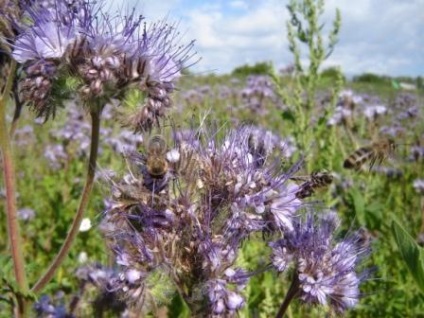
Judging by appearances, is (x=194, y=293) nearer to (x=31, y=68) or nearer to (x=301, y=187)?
(x=301, y=187)

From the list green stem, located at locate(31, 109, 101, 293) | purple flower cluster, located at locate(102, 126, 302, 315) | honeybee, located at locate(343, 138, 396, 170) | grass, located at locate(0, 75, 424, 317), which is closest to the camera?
purple flower cluster, located at locate(102, 126, 302, 315)

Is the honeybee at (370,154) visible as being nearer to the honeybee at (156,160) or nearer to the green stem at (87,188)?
the green stem at (87,188)

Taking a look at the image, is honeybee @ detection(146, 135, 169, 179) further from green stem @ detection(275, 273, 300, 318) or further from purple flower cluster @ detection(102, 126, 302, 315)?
green stem @ detection(275, 273, 300, 318)

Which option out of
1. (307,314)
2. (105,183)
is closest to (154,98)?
(105,183)

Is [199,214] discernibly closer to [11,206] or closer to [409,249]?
[409,249]

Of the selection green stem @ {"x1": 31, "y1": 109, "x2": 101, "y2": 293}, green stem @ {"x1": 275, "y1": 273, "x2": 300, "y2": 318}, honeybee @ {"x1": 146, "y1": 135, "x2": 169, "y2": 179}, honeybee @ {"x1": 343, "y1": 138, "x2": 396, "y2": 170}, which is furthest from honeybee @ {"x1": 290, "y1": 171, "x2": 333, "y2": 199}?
honeybee @ {"x1": 343, "y1": 138, "x2": 396, "y2": 170}

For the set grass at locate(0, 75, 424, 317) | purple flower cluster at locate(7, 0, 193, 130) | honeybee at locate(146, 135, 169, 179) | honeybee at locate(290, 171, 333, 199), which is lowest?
grass at locate(0, 75, 424, 317)

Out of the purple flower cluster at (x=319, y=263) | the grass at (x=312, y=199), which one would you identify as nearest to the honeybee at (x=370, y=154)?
the grass at (x=312, y=199)
